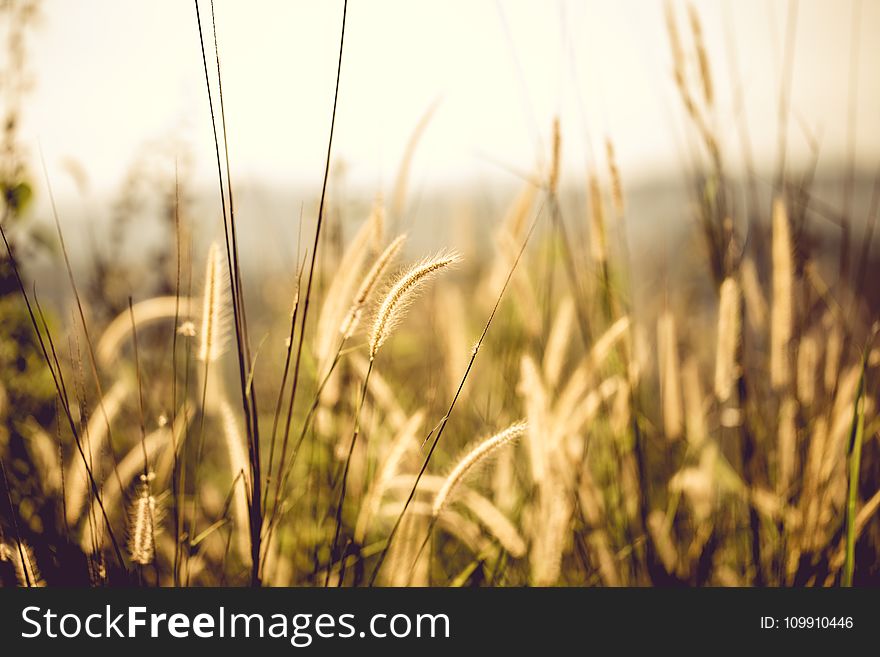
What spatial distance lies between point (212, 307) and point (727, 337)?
2.41ft

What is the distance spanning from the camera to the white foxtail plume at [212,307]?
61 cm

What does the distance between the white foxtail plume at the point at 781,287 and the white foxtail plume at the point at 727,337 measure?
0.19 ft

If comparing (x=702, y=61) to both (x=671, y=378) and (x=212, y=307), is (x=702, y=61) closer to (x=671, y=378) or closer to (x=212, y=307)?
(x=671, y=378)

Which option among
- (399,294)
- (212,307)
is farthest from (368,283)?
(212,307)

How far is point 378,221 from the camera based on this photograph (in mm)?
781

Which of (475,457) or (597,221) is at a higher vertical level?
(597,221)

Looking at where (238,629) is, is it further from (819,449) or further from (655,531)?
(819,449)

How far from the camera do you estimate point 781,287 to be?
0.87 meters

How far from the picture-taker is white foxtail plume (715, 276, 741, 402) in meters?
0.85

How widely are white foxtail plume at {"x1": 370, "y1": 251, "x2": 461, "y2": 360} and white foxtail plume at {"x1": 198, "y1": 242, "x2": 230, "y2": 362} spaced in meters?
0.18

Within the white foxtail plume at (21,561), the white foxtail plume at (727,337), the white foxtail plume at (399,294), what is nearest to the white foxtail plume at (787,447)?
the white foxtail plume at (727,337)

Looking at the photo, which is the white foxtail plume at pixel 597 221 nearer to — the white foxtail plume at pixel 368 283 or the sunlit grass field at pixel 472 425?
the sunlit grass field at pixel 472 425

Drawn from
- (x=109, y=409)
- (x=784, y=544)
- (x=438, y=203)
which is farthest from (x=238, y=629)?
(x=438, y=203)

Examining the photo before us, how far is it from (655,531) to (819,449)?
32cm
